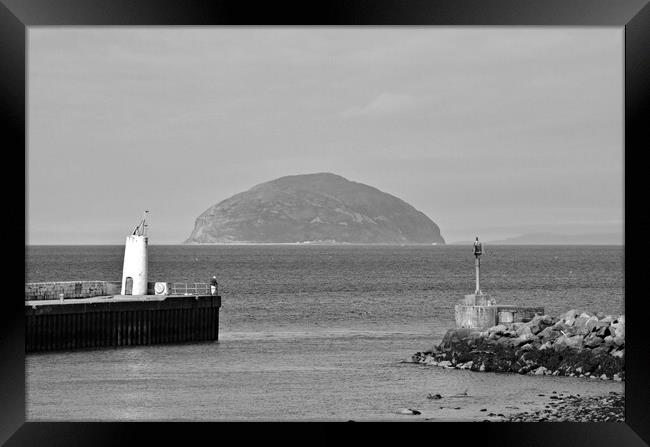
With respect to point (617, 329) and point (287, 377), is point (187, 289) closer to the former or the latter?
point (287, 377)

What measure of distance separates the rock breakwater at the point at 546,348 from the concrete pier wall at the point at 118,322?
601 cm

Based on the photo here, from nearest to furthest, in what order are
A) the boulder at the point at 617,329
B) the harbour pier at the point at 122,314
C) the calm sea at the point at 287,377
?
1. the calm sea at the point at 287,377
2. the boulder at the point at 617,329
3. the harbour pier at the point at 122,314

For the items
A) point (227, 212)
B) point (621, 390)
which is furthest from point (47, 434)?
point (227, 212)

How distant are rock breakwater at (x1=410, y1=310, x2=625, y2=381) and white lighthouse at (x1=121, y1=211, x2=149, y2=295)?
674cm

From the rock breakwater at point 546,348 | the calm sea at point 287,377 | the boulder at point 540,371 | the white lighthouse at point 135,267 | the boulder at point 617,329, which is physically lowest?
the calm sea at point 287,377

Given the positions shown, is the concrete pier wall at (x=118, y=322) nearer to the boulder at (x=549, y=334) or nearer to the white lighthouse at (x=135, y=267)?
the white lighthouse at (x=135, y=267)

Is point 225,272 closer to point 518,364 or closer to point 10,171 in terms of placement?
point 518,364

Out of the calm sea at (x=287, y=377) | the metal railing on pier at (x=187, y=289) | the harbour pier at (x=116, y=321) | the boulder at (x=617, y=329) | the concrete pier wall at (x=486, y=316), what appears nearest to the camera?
the calm sea at (x=287, y=377)

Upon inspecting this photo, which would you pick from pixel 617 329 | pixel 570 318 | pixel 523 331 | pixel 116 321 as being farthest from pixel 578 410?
pixel 116 321

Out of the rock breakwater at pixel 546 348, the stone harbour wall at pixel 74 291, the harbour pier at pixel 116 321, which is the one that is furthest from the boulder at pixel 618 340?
the stone harbour wall at pixel 74 291

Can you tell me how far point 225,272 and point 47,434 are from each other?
5867 centimetres

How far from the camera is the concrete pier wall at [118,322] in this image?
19016 millimetres

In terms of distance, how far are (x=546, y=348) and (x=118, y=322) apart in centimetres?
849

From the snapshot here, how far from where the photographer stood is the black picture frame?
507 centimetres
